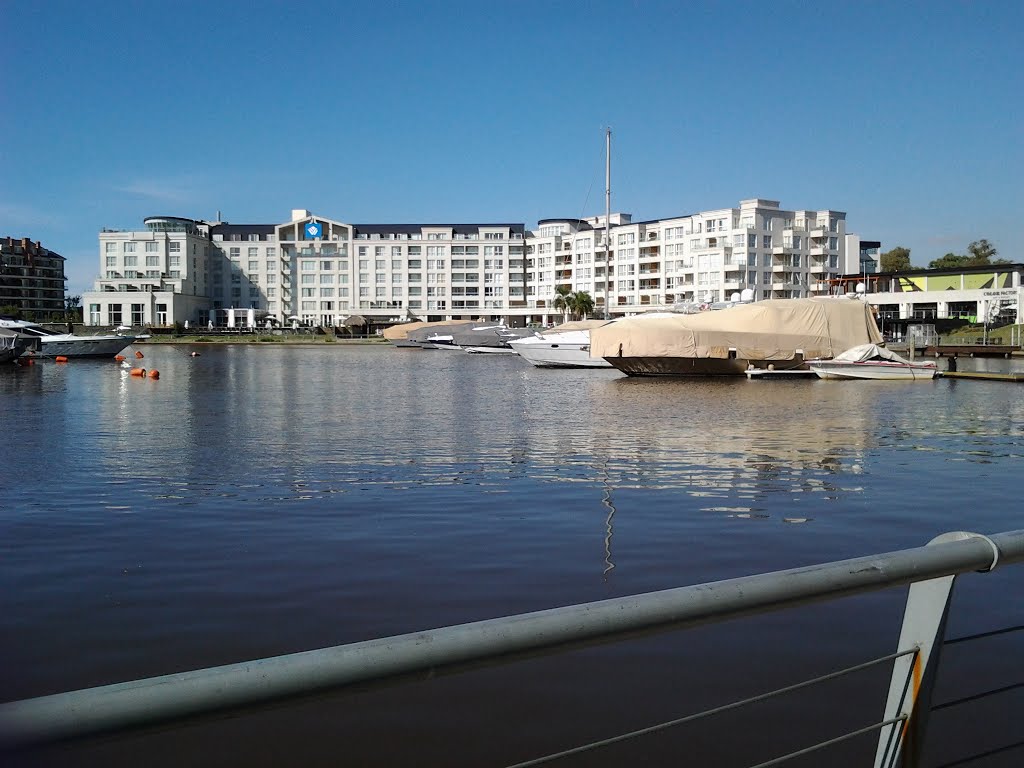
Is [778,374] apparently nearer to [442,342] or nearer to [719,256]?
[442,342]

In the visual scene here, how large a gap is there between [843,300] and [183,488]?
47360 mm

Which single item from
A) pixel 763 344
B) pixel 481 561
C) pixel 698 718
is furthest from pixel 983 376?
pixel 698 718

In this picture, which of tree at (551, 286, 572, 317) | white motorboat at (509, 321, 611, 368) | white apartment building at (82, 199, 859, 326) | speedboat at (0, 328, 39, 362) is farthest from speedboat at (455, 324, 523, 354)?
speedboat at (0, 328, 39, 362)

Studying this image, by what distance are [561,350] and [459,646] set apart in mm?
65745

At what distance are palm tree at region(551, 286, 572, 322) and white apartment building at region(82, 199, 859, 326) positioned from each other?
2.70 m

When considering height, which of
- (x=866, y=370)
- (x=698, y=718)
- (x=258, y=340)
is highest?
(x=258, y=340)

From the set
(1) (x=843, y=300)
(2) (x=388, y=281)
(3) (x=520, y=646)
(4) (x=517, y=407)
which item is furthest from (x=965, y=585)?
(2) (x=388, y=281)

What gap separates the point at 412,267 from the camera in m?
194

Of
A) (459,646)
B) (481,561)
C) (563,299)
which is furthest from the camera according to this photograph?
(563,299)

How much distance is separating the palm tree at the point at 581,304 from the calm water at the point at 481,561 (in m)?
121

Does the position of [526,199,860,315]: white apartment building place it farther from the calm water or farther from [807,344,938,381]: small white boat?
the calm water

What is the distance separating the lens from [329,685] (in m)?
2.11

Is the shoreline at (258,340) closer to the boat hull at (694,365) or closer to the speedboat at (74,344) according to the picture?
the speedboat at (74,344)

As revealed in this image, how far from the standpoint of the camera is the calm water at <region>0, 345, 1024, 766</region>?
666 centimetres
